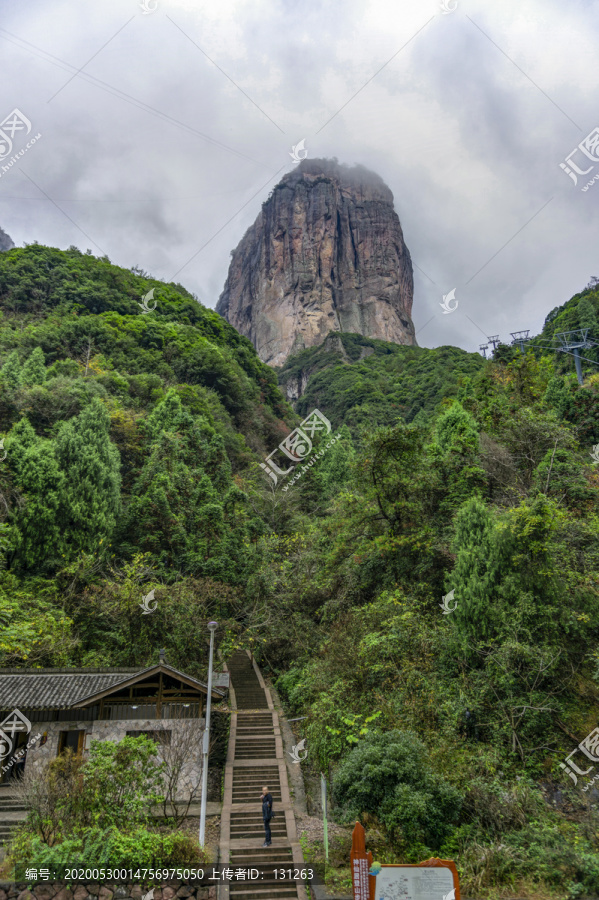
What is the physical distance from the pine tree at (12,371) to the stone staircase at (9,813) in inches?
841

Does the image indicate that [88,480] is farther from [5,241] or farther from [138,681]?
[5,241]

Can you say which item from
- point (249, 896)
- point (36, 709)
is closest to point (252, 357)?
point (36, 709)

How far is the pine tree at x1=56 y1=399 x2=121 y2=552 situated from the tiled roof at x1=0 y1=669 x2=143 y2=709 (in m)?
7.87

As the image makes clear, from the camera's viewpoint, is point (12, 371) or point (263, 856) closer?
point (263, 856)

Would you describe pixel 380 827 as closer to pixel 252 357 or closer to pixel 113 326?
pixel 113 326

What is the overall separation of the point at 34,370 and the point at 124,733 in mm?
25119

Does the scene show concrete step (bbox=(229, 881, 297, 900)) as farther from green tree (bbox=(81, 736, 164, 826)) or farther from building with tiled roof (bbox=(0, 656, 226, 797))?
building with tiled roof (bbox=(0, 656, 226, 797))

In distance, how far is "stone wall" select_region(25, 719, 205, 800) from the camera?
14.0 metres

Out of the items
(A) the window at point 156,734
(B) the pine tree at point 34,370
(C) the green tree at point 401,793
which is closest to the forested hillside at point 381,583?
(C) the green tree at point 401,793

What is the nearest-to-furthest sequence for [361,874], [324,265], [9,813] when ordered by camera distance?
[361,874]
[9,813]
[324,265]

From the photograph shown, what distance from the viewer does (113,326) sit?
45.4 metres

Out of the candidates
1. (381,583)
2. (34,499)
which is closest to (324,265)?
(34,499)

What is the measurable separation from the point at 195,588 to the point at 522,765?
12.4 metres

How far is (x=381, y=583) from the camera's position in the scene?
→ 19.4 m
